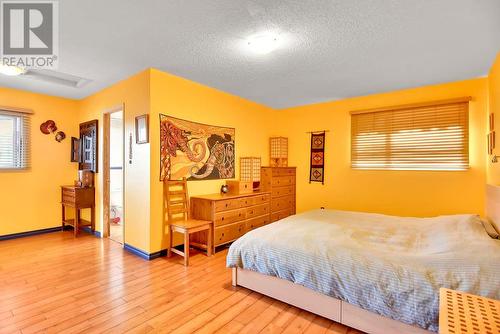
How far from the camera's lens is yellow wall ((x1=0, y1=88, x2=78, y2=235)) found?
12.9ft

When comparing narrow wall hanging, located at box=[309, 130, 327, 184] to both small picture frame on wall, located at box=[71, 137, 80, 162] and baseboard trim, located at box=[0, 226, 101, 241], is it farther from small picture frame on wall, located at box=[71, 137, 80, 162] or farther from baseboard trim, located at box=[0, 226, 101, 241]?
small picture frame on wall, located at box=[71, 137, 80, 162]

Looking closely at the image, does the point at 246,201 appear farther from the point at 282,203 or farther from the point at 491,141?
the point at 491,141

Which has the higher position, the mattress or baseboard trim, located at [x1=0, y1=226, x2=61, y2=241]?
the mattress

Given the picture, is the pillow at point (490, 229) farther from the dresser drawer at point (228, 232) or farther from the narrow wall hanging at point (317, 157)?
the dresser drawer at point (228, 232)

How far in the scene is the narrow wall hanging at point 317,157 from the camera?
15.0 feet

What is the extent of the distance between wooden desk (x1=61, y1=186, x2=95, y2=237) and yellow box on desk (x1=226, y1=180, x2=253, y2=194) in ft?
7.84

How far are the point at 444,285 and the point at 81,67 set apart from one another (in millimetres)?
4120

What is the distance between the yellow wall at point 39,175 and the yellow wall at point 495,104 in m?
6.22

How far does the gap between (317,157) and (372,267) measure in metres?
3.07

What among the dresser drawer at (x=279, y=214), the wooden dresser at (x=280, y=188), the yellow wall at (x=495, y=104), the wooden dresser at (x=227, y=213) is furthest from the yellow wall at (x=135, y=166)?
the yellow wall at (x=495, y=104)

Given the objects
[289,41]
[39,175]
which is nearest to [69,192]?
[39,175]

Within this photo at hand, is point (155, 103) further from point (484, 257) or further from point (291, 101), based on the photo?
point (484, 257)

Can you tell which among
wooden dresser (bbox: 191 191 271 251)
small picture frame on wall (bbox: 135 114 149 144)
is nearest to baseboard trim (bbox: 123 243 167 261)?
wooden dresser (bbox: 191 191 271 251)

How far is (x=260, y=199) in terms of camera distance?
420 cm
